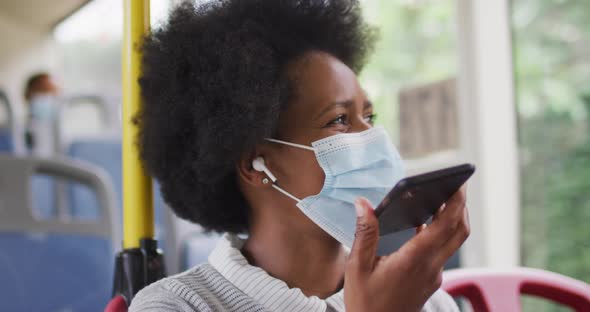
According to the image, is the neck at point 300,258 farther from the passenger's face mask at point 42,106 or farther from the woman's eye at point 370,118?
the passenger's face mask at point 42,106

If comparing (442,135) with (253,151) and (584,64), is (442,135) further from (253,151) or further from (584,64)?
(253,151)

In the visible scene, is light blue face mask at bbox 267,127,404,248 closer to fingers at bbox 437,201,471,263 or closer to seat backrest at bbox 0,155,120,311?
fingers at bbox 437,201,471,263

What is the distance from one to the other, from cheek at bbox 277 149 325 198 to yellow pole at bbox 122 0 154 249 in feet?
0.82

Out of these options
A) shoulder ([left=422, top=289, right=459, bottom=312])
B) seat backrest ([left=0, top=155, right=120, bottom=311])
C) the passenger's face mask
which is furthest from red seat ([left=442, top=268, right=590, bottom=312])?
the passenger's face mask

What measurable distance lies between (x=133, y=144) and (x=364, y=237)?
54 cm

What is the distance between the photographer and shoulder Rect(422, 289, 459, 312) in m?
1.23

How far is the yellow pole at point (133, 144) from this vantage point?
1156 millimetres

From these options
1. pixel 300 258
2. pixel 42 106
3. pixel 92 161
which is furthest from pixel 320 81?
pixel 42 106

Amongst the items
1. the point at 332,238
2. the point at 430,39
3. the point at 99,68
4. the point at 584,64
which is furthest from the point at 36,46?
the point at 332,238

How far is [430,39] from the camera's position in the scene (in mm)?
4520

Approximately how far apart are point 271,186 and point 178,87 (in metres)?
0.23

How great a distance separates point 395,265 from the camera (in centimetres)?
85

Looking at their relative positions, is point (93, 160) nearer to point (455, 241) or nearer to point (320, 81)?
point (320, 81)

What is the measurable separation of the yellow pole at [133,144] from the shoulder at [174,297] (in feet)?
0.45
